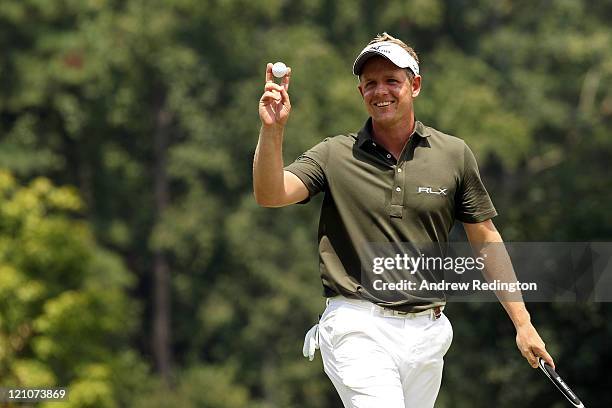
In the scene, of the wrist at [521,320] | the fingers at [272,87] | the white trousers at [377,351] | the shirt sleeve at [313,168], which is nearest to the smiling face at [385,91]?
the shirt sleeve at [313,168]

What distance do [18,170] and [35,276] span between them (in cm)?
951

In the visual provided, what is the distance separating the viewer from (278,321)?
33.6m

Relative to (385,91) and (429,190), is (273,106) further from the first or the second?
(429,190)

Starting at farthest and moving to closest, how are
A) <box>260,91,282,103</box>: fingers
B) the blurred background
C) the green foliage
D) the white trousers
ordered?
the blurred background, the green foliage, the white trousers, <box>260,91,282,103</box>: fingers

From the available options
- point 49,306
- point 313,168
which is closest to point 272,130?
point 313,168

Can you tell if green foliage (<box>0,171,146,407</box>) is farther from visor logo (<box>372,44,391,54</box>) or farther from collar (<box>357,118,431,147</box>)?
visor logo (<box>372,44,391,54</box>)

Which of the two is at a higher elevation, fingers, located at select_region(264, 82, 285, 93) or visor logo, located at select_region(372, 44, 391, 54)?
visor logo, located at select_region(372, 44, 391, 54)

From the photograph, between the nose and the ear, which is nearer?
the nose

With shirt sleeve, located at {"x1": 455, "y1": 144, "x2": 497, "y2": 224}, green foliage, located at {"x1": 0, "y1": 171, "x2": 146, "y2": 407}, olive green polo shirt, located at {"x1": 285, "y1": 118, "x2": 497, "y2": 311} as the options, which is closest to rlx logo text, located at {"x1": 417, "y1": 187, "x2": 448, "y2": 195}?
olive green polo shirt, located at {"x1": 285, "y1": 118, "x2": 497, "y2": 311}

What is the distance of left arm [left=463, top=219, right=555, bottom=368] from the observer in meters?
5.34

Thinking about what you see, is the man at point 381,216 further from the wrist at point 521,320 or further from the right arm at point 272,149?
the wrist at point 521,320

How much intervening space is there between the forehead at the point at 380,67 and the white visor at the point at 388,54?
2 cm

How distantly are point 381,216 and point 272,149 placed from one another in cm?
54

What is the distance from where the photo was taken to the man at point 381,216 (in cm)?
511
